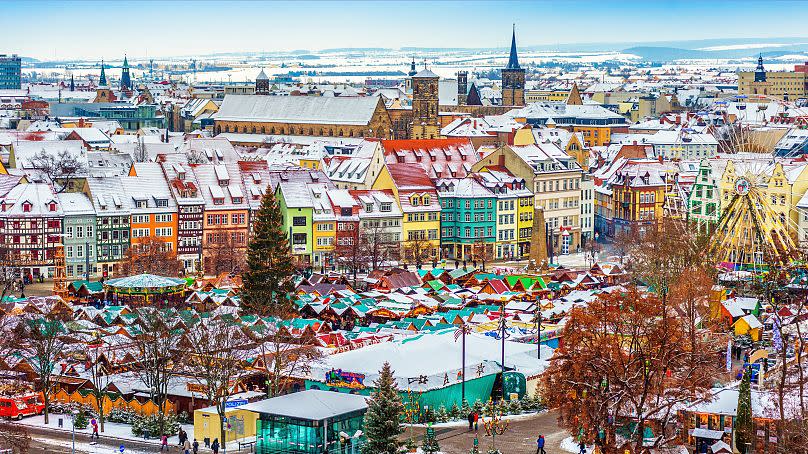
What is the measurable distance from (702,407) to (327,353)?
1558cm

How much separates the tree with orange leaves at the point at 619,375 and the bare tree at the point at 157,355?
12750 mm

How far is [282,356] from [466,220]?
4718cm

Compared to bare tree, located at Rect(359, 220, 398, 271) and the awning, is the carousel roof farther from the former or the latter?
the awning

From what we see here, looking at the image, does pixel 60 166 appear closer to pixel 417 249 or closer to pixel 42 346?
pixel 417 249

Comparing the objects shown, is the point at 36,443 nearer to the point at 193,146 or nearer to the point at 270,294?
the point at 270,294

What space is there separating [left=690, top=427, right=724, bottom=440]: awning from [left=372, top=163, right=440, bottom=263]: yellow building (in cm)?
4963

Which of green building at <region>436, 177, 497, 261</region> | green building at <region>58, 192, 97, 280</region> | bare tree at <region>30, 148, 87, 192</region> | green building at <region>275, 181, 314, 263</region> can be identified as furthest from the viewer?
bare tree at <region>30, 148, 87, 192</region>

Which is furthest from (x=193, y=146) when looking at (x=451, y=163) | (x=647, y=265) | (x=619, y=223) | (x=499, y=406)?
(x=499, y=406)

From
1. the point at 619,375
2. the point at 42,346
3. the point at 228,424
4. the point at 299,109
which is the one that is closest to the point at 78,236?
the point at 42,346

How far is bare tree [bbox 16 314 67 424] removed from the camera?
5747 centimetres

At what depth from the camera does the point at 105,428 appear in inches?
2218

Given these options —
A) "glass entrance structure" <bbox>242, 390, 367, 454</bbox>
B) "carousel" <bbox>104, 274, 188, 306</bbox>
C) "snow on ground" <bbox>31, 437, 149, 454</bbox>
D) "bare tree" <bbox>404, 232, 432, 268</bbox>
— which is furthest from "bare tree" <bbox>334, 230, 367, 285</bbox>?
"glass entrance structure" <bbox>242, 390, 367, 454</bbox>

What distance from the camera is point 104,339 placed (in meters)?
64.4

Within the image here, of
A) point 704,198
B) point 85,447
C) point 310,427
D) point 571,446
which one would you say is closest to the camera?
point 310,427
